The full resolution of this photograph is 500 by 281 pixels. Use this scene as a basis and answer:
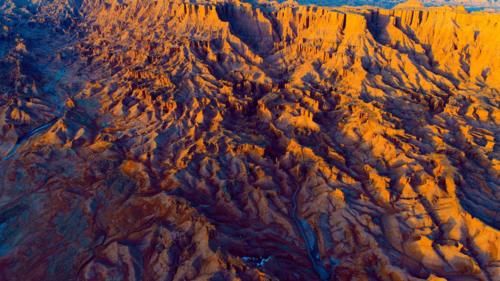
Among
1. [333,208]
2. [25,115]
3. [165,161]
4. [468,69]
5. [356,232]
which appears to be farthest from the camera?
[468,69]

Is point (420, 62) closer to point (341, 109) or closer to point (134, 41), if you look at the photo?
point (341, 109)

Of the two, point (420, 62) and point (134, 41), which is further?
point (134, 41)

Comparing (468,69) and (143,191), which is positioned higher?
(468,69)

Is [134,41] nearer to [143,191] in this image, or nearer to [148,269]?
[143,191]

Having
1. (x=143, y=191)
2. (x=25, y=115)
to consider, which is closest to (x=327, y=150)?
(x=143, y=191)

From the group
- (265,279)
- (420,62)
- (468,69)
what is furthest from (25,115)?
(468,69)

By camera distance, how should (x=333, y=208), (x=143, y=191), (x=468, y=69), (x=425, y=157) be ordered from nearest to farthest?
(x=333, y=208), (x=143, y=191), (x=425, y=157), (x=468, y=69)
